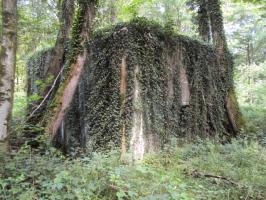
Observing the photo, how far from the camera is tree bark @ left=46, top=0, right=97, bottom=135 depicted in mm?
7762

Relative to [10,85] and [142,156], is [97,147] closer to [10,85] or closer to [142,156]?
[142,156]

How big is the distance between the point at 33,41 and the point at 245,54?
16236mm

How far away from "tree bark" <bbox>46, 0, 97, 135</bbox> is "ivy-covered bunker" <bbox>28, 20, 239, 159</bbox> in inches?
10.5

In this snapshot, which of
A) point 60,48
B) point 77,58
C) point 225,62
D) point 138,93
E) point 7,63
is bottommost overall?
point 138,93

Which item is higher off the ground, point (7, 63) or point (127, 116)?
point (7, 63)

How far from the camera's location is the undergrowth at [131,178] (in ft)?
13.8

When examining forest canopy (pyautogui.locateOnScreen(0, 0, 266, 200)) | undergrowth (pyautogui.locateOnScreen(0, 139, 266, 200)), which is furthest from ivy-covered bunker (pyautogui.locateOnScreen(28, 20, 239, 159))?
undergrowth (pyautogui.locateOnScreen(0, 139, 266, 200))

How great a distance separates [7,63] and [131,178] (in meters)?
2.76

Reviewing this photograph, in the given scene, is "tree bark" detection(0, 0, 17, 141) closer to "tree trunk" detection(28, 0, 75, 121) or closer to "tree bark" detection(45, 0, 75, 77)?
"tree trunk" detection(28, 0, 75, 121)

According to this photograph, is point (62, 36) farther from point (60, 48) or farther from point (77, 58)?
point (77, 58)

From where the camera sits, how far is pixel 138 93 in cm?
766

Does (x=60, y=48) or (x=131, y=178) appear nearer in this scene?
(x=131, y=178)

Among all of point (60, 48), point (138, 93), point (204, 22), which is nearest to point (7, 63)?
point (138, 93)

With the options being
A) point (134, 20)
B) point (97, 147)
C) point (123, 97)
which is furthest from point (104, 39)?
point (97, 147)
